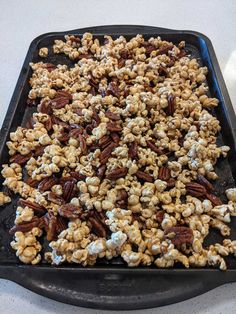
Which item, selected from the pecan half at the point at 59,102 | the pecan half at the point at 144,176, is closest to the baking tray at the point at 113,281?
the pecan half at the point at 144,176

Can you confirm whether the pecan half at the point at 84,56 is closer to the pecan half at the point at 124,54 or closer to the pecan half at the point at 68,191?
the pecan half at the point at 124,54

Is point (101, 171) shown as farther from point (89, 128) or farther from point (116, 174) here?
point (89, 128)

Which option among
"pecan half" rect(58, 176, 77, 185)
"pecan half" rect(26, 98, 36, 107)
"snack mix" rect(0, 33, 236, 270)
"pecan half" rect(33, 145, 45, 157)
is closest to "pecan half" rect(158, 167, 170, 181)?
"snack mix" rect(0, 33, 236, 270)

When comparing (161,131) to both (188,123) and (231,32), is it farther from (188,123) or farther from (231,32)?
(231,32)

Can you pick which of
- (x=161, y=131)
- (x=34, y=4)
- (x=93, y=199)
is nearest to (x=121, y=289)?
(x=93, y=199)

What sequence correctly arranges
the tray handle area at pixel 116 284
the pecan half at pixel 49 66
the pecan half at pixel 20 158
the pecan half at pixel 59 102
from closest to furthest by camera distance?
the tray handle area at pixel 116 284 < the pecan half at pixel 20 158 < the pecan half at pixel 59 102 < the pecan half at pixel 49 66

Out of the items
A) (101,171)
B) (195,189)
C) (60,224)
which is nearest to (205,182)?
(195,189)
